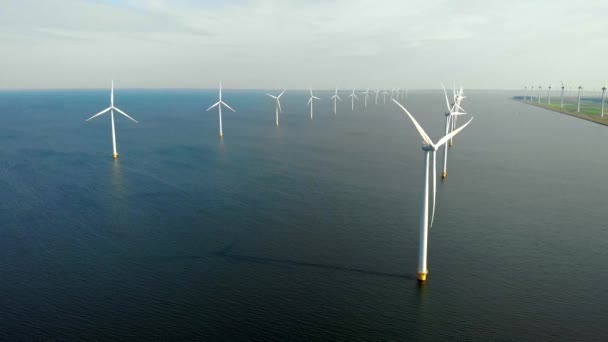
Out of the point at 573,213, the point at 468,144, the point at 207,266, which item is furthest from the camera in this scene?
the point at 468,144

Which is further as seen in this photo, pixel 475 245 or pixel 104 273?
pixel 475 245

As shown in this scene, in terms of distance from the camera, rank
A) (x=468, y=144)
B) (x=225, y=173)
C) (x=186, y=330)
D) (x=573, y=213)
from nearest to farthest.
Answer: (x=186, y=330)
(x=573, y=213)
(x=225, y=173)
(x=468, y=144)

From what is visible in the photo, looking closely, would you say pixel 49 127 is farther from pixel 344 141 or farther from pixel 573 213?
pixel 573 213

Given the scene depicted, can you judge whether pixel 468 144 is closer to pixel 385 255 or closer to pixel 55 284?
pixel 385 255

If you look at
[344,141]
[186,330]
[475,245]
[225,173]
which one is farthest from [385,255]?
[344,141]

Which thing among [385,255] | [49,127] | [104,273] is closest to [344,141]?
[385,255]

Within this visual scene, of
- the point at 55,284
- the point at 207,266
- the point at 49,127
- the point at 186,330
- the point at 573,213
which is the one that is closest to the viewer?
the point at 186,330
